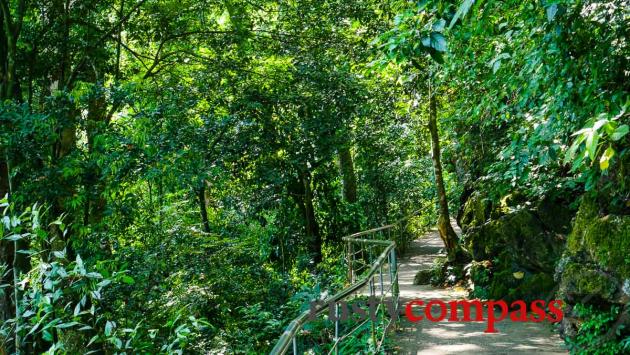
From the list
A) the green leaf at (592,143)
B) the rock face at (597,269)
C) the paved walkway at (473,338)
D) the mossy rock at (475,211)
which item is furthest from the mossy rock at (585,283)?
the green leaf at (592,143)

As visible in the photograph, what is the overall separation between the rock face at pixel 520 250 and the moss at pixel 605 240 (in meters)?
1.91

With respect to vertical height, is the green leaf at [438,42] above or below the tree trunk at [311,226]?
above

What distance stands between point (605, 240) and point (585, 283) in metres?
0.44

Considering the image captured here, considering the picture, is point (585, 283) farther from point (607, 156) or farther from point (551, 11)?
point (551, 11)

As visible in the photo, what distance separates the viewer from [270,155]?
8445mm

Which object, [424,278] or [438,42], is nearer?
[438,42]

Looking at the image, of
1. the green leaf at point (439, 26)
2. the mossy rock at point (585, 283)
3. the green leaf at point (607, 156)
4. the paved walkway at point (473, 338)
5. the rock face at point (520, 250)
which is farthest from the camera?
the rock face at point (520, 250)

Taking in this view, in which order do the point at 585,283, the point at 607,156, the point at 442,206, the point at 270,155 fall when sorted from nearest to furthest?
the point at 607,156
the point at 585,283
the point at 270,155
the point at 442,206

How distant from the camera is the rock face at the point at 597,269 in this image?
4.68m

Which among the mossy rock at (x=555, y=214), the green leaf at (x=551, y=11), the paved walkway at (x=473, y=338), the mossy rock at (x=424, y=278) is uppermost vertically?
the green leaf at (x=551, y=11)

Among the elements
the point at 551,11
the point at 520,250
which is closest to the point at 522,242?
the point at 520,250

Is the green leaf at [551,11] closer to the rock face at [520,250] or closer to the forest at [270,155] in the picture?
the forest at [270,155]

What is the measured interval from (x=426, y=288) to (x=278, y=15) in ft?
16.9

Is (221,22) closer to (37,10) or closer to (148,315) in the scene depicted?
(37,10)
